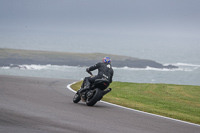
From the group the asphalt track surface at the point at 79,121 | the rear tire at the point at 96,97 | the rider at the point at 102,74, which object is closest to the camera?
the asphalt track surface at the point at 79,121

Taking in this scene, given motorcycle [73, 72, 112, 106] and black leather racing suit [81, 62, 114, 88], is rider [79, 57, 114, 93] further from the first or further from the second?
motorcycle [73, 72, 112, 106]

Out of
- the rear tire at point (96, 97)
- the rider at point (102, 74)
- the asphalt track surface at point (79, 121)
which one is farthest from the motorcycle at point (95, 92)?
the asphalt track surface at point (79, 121)

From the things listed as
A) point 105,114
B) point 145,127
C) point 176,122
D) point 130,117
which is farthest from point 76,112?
point 176,122

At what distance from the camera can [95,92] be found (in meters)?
12.6

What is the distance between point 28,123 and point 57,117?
1317mm

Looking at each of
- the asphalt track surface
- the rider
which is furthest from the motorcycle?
the asphalt track surface

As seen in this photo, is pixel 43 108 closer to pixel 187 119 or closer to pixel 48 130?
pixel 48 130

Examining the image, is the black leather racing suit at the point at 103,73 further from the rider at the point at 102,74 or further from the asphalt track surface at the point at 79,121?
the asphalt track surface at the point at 79,121

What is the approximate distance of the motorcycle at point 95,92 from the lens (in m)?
12.5

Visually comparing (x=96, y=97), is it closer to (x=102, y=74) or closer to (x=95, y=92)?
(x=95, y=92)

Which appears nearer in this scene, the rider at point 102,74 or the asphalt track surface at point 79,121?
the asphalt track surface at point 79,121

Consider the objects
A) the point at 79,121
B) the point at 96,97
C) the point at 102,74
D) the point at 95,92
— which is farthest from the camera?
the point at 102,74

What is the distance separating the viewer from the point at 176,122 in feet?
36.0

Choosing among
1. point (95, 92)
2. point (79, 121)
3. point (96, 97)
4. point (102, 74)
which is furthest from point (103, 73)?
point (79, 121)
